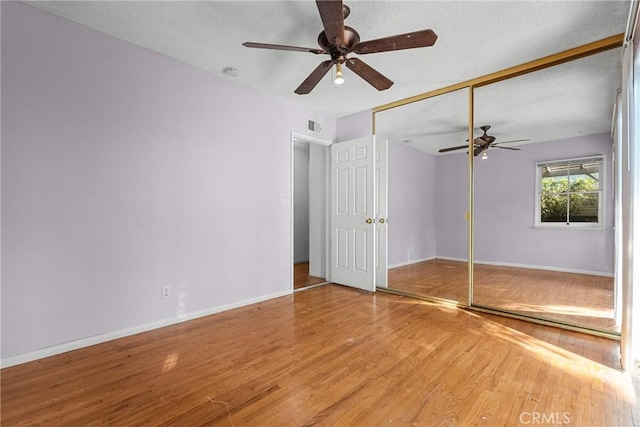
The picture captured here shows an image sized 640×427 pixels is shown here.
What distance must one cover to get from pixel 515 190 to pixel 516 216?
1.56ft

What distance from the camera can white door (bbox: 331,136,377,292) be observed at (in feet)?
13.3

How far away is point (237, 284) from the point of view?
11.2ft

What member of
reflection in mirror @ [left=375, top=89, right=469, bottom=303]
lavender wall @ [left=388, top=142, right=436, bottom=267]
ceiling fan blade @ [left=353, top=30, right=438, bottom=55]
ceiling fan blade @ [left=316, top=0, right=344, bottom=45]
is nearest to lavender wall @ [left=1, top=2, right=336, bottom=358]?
ceiling fan blade @ [left=316, top=0, right=344, bottom=45]

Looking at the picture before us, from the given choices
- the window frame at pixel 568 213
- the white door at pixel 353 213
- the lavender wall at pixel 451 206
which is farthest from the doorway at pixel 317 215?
the window frame at pixel 568 213

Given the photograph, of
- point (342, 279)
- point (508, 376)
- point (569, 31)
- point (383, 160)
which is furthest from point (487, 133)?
point (508, 376)

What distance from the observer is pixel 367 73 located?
2447 mm

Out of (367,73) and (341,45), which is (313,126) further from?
(341,45)

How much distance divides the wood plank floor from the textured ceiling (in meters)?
2.34

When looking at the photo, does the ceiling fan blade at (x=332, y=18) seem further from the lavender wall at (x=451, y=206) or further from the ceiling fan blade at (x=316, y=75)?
the lavender wall at (x=451, y=206)

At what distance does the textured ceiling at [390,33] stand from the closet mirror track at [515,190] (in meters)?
0.10

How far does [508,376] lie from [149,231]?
311 centimetres

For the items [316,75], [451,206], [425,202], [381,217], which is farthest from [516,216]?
[316,75]

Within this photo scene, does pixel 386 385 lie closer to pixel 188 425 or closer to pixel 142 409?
pixel 188 425

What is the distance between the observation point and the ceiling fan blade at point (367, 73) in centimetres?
231
